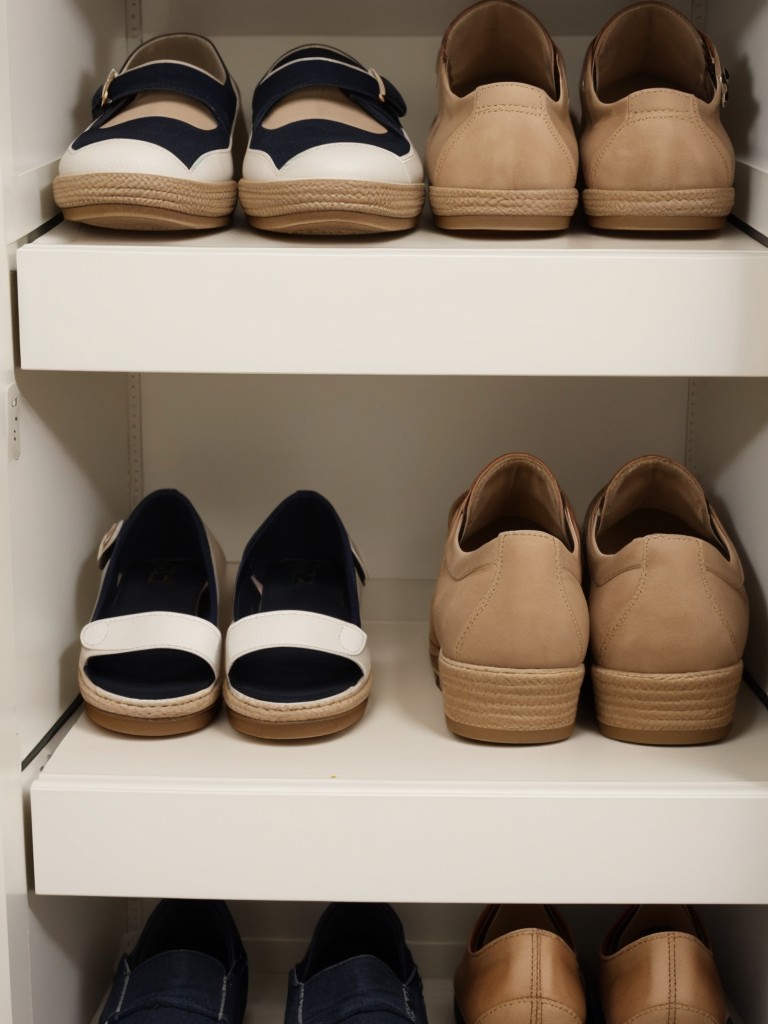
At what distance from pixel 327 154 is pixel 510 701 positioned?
1.51ft

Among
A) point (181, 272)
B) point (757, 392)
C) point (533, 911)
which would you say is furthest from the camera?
point (533, 911)

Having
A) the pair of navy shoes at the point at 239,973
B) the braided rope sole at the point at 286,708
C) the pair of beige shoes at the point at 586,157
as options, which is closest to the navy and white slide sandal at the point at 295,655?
the braided rope sole at the point at 286,708

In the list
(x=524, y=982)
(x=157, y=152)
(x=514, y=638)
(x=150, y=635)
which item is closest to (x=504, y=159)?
(x=157, y=152)

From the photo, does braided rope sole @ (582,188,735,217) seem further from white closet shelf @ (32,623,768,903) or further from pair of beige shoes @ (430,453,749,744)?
white closet shelf @ (32,623,768,903)

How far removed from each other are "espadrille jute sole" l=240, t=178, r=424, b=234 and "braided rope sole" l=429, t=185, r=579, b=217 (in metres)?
0.04

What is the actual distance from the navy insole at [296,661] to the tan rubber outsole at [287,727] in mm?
20

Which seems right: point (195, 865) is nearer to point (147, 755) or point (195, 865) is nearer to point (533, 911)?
point (147, 755)

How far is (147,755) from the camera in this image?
0.94 metres

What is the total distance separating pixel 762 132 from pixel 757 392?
8.6 inches

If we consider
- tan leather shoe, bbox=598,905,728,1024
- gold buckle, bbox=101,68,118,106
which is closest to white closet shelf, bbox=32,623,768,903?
tan leather shoe, bbox=598,905,728,1024

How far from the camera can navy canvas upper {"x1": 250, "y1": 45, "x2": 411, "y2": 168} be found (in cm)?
93

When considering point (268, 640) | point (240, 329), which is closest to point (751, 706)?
point (268, 640)

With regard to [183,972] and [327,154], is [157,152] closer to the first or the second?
[327,154]

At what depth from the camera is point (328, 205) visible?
2.94 ft
